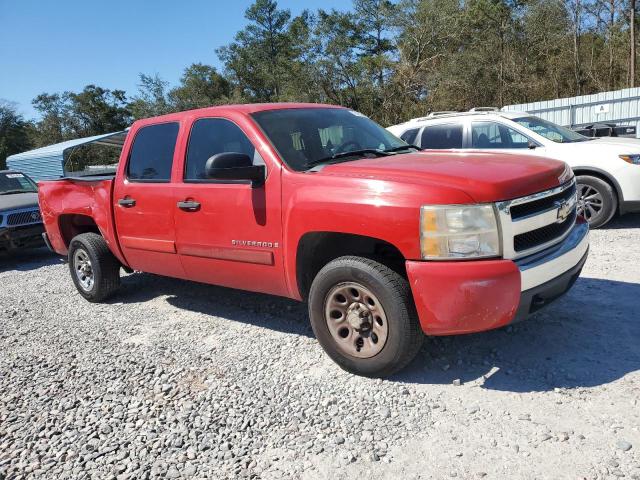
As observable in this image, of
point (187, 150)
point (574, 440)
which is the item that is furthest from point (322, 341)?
point (187, 150)

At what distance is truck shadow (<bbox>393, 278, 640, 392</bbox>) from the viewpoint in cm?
319

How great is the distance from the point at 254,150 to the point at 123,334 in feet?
6.93

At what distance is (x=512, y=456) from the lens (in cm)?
248

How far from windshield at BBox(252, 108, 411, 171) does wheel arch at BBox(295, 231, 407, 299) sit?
538 mm

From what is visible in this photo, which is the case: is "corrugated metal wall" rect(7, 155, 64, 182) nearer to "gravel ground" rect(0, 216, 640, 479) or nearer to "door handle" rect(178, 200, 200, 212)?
"gravel ground" rect(0, 216, 640, 479)

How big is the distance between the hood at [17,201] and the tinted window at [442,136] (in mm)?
6679

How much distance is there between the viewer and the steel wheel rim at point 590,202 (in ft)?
23.6

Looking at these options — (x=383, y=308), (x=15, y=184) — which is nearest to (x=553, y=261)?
(x=383, y=308)

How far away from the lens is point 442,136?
8312mm

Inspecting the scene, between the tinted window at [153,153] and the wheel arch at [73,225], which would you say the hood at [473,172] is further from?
the wheel arch at [73,225]

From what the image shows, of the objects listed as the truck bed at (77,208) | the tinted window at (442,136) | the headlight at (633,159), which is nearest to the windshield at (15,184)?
the truck bed at (77,208)

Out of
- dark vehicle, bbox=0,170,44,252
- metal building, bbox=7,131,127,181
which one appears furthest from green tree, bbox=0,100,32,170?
dark vehicle, bbox=0,170,44,252

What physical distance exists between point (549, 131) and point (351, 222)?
19.8 feet

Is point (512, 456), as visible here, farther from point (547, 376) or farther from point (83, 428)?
point (83, 428)
